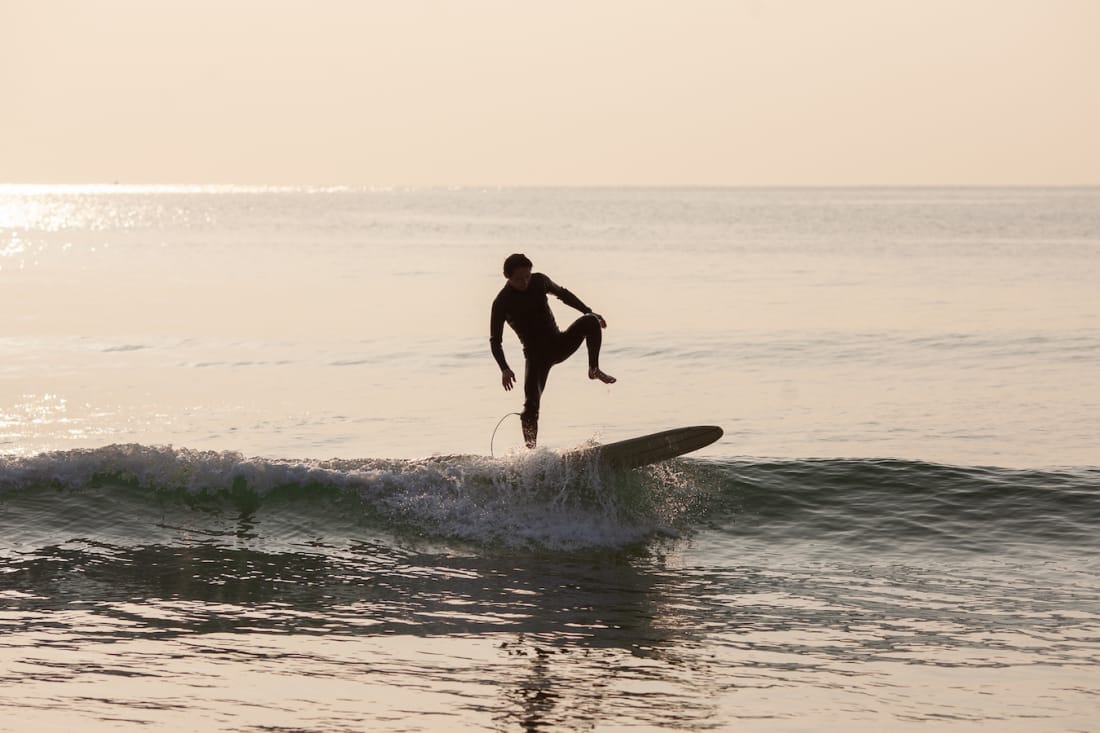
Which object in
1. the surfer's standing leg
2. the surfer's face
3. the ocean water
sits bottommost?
the ocean water

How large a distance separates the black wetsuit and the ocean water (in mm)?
1191

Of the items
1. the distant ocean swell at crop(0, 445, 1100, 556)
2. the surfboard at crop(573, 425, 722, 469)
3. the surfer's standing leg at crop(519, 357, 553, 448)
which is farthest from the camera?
the surfboard at crop(573, 425, 722, 469)

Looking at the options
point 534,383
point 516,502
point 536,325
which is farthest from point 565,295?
point 516,502

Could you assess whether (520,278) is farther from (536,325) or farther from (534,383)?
(534,383)

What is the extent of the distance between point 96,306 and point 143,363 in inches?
615

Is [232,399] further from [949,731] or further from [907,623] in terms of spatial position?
[949,731]

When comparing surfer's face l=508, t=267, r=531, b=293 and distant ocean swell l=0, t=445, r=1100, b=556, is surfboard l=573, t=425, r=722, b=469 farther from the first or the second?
surfer's face l=508, t=267, r=531, b=293

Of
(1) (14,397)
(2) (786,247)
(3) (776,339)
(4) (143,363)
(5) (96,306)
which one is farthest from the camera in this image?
(2) (786,247)

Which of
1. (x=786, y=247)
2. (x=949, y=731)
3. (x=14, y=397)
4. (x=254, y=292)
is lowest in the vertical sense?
(x=949, y=731)

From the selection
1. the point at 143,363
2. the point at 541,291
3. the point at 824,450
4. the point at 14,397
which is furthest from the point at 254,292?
the point at 541,291

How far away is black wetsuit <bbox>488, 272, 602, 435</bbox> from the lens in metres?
12.9

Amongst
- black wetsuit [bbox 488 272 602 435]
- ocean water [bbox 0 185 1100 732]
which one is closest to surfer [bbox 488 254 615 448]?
black wetsuit [bbox 488 272 602 435]

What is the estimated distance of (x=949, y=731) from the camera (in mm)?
7930

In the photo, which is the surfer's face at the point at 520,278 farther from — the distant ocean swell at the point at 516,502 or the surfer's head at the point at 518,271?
the distant ocean swell at the point at 516,502
